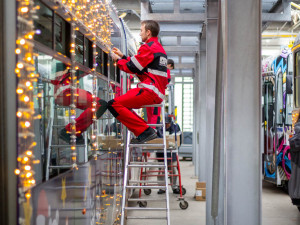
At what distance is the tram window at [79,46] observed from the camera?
3.78 metres

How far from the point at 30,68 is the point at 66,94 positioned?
35.6 inches

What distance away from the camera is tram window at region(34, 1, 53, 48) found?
2.70 meters

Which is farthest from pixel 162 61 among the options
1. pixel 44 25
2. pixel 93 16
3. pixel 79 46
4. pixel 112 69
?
pixel 44 25

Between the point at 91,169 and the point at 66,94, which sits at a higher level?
the point at 66,94

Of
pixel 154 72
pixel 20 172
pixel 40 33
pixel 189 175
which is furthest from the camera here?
pixel 189 175

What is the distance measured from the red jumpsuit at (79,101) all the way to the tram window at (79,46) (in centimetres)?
25

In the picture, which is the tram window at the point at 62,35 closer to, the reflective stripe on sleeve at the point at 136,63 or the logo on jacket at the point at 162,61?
the reflective stripe on sleeve at the point at 136,63

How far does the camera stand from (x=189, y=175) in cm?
1391

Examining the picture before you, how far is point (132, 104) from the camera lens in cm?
525

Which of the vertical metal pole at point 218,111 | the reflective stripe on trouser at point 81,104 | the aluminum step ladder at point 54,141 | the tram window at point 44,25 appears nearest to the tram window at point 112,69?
the reflective stripe on trouser at point 81,104

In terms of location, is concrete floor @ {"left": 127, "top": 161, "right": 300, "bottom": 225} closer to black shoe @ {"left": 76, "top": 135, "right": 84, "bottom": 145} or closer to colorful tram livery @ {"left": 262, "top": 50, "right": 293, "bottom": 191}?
colorful tram livery @ {"left": 262, "top": 50, "right": 293, "bottom": 191}

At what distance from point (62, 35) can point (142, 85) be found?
83.6 inches

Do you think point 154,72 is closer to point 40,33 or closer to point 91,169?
point 91,169

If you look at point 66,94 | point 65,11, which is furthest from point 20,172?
point 65,11
